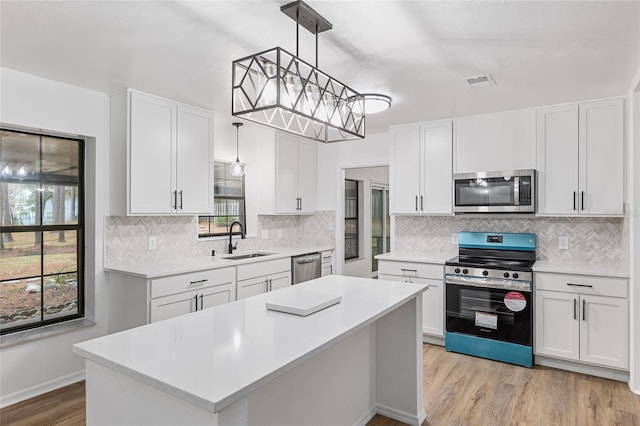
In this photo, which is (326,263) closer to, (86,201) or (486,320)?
(486,320)

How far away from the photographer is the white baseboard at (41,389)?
9.10 ft

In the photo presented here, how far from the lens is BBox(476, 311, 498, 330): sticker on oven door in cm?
358

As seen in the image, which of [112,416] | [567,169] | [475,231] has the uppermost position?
[567,169]

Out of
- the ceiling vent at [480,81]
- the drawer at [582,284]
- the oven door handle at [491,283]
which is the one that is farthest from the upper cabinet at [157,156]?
the drawer at [582,284]

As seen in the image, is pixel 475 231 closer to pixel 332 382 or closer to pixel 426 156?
pixel 426 156

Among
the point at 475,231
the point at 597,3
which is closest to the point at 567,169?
the point at 475,231

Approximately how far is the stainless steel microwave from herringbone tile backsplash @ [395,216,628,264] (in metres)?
0.44

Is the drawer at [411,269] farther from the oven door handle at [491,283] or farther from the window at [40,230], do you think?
the window at [40,230]

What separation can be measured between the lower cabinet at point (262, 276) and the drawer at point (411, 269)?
3.54ft

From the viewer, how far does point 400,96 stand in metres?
3.35

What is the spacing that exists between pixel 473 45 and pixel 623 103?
1.94m

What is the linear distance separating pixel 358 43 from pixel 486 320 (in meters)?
2.73

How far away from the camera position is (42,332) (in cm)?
296

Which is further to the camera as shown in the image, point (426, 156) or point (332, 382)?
point (426, 156)
